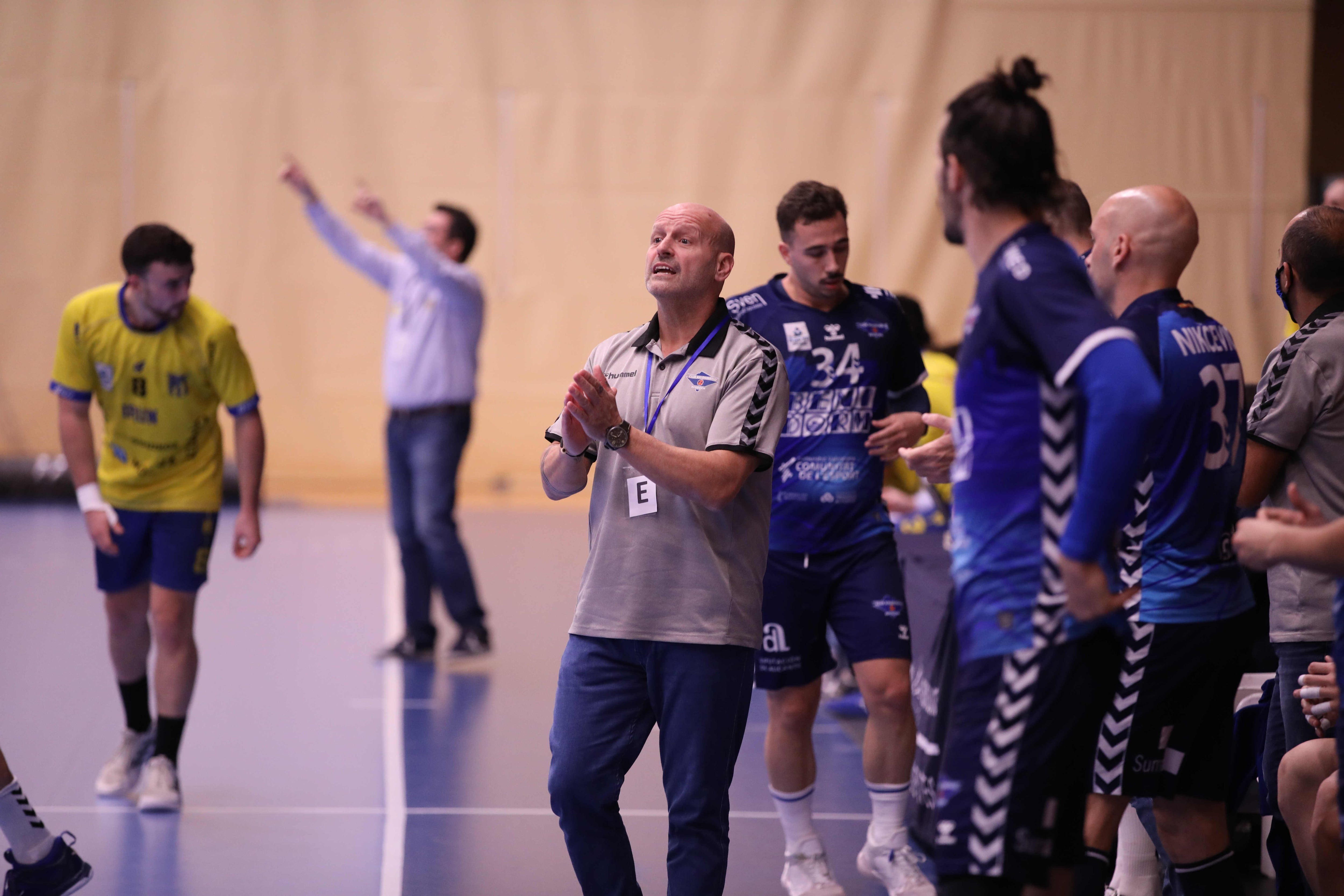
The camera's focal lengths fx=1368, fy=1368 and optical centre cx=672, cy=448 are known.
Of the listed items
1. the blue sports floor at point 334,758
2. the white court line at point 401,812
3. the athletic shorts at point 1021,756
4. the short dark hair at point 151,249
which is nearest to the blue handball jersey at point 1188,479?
the athletic shorts at point 1021,756

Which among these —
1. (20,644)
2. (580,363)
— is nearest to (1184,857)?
(20,644)

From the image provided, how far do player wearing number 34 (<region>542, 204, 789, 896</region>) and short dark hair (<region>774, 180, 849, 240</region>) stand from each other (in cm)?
96

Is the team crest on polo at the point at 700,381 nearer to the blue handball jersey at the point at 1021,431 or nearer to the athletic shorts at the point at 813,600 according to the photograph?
the blue handball jersey at the point at 1021,431

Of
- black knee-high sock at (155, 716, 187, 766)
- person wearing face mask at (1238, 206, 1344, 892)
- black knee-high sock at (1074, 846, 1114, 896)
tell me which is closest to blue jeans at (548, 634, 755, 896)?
black knee-high sock at (1074, 846, 1114, 896)

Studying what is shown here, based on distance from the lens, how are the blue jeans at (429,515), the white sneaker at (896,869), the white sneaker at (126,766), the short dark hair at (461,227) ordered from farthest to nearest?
the short dark hair at (461,227) → the blue jeans at (429,515) → the white sneaker at (126,766) → the white sneaker at (896,869)

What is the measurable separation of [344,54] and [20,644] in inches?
299

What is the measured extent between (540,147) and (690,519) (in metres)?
10.5

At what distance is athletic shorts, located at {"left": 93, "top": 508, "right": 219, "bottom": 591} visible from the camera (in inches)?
191

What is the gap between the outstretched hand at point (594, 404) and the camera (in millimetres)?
2941

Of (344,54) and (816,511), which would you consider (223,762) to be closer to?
(816,511)

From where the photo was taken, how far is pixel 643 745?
324cm

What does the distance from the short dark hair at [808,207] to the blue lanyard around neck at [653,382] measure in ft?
3.38

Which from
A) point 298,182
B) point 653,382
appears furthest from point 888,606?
point 298,182

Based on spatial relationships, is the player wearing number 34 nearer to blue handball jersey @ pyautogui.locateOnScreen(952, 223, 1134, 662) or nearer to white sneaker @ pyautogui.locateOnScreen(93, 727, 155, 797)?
blue handball jersey @ pyautogui.locateOnScreen(952, 223, 1134, 662)
